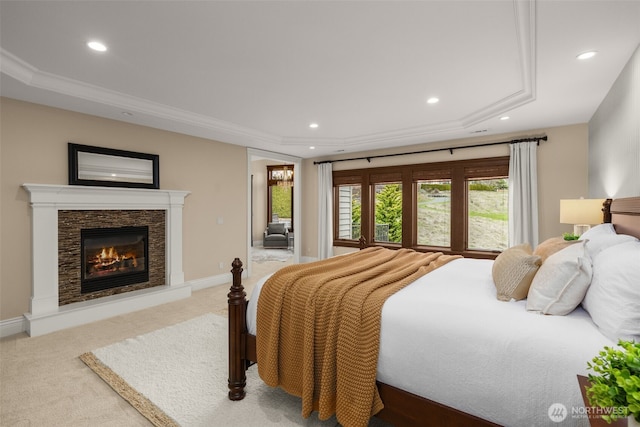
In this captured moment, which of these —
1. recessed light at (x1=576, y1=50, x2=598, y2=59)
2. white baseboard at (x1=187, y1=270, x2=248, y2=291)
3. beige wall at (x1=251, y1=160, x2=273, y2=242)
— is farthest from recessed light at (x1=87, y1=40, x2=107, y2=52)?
beige wall at (x1=251, y1=160, x2=273, y2=242)

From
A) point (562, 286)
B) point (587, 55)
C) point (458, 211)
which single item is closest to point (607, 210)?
point (587, 55)

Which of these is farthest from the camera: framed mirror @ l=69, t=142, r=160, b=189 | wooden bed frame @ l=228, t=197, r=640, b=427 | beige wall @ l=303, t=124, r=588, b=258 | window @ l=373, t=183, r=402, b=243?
window @ l=373, t=183, r=402, b=243

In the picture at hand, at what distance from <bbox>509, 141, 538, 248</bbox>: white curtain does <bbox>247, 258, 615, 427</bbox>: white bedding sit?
11.6ft

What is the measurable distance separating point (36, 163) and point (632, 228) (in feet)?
18.5

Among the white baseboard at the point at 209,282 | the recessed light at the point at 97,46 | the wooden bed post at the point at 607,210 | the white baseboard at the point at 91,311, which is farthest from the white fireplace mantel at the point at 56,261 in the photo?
the wooden bed post at the point at 607,210

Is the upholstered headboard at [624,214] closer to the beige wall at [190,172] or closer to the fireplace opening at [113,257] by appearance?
the beige wall at [190,172]

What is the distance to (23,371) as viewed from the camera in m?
2.48

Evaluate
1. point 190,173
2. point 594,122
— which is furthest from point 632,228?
point 190,173

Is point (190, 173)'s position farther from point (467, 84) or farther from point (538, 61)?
point (538, 61)

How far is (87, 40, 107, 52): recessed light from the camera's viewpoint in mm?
2383

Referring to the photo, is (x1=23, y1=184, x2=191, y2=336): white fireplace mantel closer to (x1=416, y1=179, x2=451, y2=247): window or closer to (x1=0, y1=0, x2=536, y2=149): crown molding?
(x1=0, y1=0, x2=536, y2=149): crown molding

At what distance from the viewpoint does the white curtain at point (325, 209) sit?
6.70 m

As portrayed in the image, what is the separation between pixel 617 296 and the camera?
4.12 feet

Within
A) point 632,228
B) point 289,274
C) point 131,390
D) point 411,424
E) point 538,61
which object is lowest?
point 131,390
